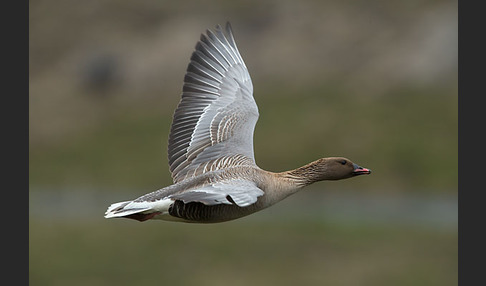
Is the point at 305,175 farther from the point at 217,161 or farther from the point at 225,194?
the point at 225,194

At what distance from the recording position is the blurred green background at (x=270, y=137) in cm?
2881

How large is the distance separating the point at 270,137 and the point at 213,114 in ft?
87.1

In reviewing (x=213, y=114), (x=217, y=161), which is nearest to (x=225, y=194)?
(x=217, y=161)

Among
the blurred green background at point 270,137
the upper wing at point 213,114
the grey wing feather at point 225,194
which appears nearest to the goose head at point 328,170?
the upper wing at point 213,114

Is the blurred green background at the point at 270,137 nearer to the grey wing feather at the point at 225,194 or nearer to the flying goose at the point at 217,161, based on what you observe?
the flying goose at the point at 217,161

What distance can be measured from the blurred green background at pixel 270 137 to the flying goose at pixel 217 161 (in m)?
16.2

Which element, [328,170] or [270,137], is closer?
[328,170]

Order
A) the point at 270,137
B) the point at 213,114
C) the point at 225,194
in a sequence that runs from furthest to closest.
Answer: the point at 270,137 < the point at 213,114 < the point at 225,194

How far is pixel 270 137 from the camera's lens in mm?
38250

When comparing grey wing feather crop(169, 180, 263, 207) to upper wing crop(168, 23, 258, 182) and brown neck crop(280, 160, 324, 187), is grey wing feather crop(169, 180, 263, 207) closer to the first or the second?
brown neck crop(280, 160, 324, 187)
